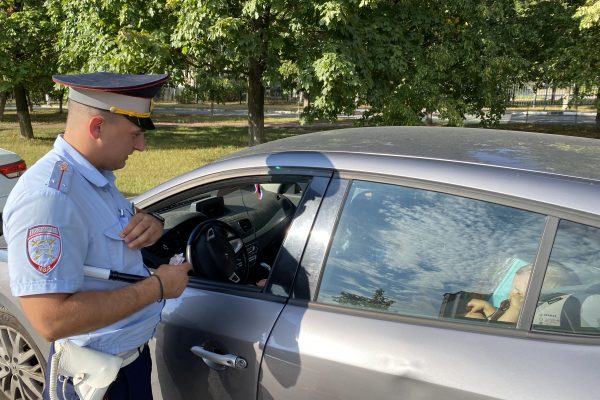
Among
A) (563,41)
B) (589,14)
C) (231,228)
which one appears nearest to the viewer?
(231,228)

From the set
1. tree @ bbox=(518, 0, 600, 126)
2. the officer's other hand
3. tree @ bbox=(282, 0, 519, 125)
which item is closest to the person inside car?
the officer's other hand

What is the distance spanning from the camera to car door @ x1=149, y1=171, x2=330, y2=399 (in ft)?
5.96

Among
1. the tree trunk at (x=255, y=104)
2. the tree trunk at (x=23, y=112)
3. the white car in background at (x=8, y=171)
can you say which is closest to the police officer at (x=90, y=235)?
the white car in background at (x=8, y=171)

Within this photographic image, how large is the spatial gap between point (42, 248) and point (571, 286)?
1474 mm

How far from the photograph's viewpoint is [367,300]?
1726mm

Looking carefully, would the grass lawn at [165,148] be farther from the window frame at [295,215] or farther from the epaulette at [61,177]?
the epaulette at [61,177]

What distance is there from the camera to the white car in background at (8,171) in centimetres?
577

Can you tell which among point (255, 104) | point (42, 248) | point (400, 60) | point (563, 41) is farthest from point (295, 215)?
point (563, 41)

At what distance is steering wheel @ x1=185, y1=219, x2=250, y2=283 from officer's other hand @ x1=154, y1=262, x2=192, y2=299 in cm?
47

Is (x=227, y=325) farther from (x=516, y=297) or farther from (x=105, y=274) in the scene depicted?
(x=516, y=297)

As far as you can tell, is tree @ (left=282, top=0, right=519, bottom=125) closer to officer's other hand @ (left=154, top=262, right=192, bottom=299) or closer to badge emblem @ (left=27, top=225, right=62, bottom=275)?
officer's other hand @ (left=154, top=262, right=192, bottom=299)

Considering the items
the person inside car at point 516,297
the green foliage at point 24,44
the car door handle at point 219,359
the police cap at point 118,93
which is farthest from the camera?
the green foliage at point 24,44

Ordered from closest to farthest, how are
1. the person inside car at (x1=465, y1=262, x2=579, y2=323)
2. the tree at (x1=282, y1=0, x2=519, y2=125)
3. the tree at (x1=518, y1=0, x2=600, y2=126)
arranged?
the person inside car at (x1=465, y1=262, x2=579, y2=323), the tree at (x1=282, y1=0, x2=519, y2=125), the tree at (x1=518, y1=0, x2=600, y2=126)

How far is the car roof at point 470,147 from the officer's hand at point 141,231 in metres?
0.58
